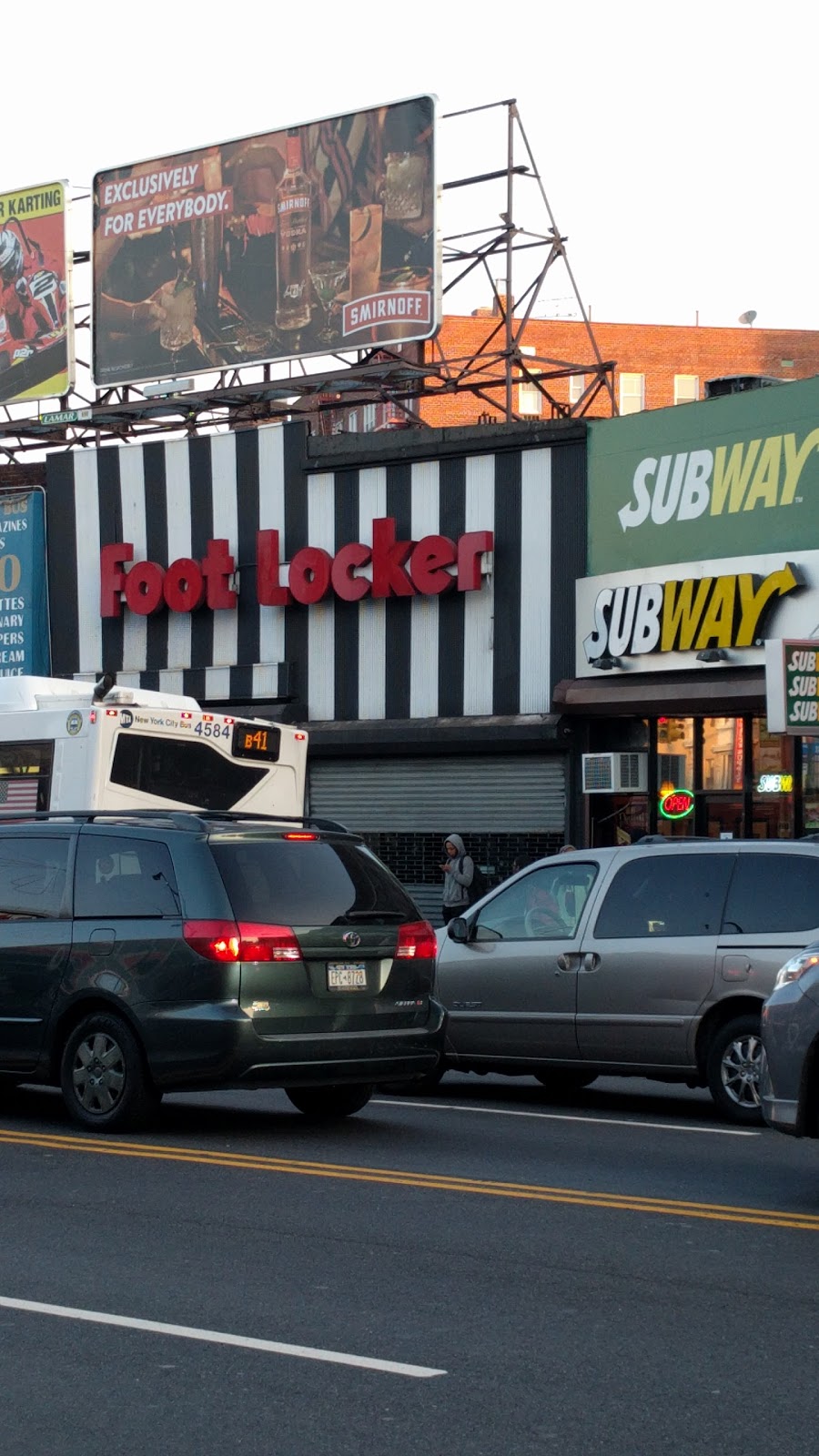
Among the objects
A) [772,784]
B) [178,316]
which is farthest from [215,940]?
[178,316]

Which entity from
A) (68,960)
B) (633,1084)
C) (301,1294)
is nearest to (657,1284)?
(301,1294)

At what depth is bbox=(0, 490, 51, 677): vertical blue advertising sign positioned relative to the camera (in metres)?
29.3

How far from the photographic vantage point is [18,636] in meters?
29.5

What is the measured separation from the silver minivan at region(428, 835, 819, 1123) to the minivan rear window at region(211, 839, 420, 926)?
1864 millimetres

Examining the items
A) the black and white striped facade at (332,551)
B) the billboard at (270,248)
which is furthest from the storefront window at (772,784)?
the billboard at (270,248)

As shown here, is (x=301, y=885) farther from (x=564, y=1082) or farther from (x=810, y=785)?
(x=810, y=785)

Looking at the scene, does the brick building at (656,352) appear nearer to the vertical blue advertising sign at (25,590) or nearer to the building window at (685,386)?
the building window at (685,386)

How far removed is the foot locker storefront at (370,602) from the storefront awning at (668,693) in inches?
22.5

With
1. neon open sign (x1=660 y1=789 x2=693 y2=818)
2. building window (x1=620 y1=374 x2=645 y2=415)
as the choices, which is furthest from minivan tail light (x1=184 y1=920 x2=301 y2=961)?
building window (x1=620 y1=374 x2=645 y2=415)

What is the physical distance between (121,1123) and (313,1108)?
4.98 feet

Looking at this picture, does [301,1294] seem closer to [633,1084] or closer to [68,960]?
[68,960]

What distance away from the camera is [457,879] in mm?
22344

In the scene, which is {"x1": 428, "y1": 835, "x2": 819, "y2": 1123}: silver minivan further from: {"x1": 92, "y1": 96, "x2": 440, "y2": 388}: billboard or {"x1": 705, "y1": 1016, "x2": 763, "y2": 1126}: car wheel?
{"x1": 92, "y1": 96, "x2": 440, "y2": 388}: billboard

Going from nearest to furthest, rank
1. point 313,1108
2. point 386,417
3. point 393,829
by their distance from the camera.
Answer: point 313,1108 < point 393,829 < point 386,417
